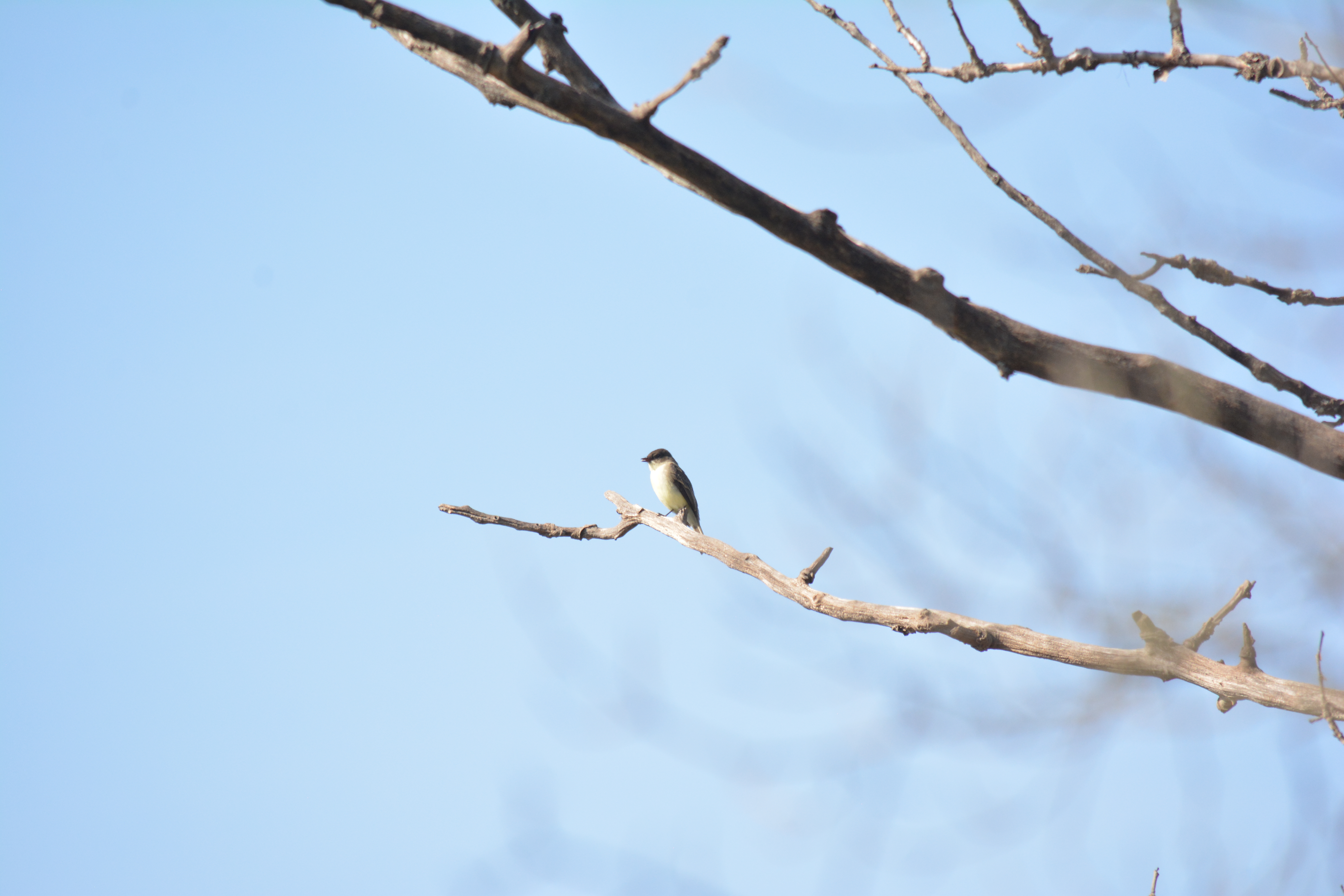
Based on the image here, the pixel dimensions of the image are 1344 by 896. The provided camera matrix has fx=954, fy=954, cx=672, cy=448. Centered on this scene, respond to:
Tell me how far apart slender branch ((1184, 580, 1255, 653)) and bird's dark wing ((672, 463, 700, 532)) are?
9.39m

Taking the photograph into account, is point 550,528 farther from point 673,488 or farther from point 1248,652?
point 673,488

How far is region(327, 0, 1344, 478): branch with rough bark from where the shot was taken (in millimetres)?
2430

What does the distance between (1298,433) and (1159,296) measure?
54 cm

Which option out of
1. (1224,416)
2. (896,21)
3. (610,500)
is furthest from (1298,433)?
(610,500)

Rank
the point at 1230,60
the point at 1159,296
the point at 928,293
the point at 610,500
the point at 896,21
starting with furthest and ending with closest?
1. the point at 610,500
2. the point at 896,21
3. the point at 1230,60
4. the point at 1159,296
5. the point at 928,293

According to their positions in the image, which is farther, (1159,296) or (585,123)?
(1159,296)

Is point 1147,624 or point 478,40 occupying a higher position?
point 1147,624

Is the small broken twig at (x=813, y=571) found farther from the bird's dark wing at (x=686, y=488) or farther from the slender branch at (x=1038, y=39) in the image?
the bird's dark wing at (x=686, y=488)

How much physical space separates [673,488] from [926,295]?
1035cm

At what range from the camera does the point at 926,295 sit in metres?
2.56

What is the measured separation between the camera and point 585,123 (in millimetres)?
2521

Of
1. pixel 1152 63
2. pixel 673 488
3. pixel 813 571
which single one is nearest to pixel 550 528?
pixel 813 571

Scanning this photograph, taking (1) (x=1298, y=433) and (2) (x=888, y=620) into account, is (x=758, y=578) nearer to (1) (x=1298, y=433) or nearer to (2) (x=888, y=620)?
(2) (x=888, y=620)

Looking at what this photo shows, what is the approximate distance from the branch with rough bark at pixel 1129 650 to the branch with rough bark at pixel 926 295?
82 centimetres
